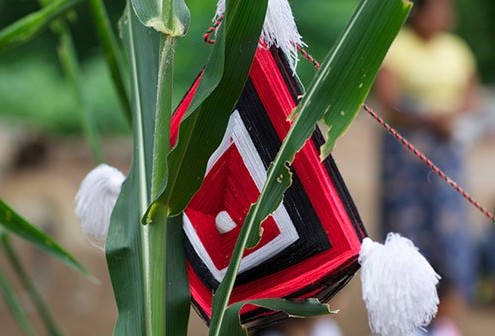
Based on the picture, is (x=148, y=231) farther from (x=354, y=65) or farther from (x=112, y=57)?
(x=112, y=57)

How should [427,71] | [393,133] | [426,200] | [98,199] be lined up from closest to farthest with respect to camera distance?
[393,133]
[98,199]
[427,71]
[426,200]

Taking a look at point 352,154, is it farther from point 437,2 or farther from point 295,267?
point 295,267

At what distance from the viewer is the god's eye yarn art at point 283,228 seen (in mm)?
1059

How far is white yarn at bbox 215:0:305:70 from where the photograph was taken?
43.8 inches

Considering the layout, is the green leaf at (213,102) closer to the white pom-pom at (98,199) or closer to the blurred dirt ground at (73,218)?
the white pom-pom at (98,199)

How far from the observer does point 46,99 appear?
6059mm

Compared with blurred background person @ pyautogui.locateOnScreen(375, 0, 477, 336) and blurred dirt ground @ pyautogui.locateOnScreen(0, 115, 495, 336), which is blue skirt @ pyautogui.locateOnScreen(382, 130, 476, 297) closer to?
A: blurred background person @ pyautogui.locateOnScreen(375, 0, 477, 336)

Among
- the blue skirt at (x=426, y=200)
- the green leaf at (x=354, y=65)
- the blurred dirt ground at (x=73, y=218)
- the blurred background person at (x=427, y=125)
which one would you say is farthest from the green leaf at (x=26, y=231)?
the blue skirt at (x=426, y=200)

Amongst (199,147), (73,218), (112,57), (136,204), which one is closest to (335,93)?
(199,147)

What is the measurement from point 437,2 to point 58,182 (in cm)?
244

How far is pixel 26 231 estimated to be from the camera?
4.50ft

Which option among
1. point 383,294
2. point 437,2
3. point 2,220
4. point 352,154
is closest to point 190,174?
point 383,294

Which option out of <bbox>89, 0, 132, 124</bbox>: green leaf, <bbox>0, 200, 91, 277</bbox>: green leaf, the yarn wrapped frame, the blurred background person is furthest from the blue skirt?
the yarn wrapped frame

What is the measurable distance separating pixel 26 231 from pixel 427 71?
2.11 meters
